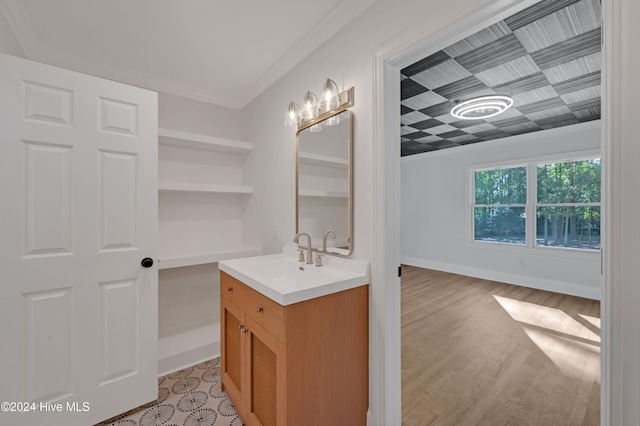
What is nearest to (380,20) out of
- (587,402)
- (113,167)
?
(113,167)

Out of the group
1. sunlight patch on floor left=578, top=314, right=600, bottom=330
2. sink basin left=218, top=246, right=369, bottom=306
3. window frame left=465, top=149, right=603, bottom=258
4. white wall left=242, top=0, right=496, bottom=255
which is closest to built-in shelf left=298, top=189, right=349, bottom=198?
white wall left=242, top=0, right=496, bottom=255

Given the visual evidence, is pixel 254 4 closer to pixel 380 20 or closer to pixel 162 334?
pixel 380 20

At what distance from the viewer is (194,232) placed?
2.81 meters

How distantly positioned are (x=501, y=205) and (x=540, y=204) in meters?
0.56

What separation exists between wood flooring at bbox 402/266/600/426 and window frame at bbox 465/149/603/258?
72 cm

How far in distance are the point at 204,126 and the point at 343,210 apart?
6.63ft

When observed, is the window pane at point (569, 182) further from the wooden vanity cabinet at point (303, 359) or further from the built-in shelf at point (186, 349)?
the built-in shelf at point (186, 349)

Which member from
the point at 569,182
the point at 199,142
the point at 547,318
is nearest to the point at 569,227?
the point at 569,182

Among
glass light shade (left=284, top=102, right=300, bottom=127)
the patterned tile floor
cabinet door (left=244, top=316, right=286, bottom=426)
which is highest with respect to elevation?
glass light shade (left=284, top=102, right=300, bottom=127)

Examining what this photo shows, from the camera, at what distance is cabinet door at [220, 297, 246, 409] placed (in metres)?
1.64

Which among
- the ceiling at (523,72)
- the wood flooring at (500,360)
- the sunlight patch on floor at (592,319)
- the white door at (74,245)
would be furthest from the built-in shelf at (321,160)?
the sunlight patch on floor at (592,319)

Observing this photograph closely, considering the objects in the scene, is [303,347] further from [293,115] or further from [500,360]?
[500,360]

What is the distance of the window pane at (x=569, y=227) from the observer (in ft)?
13.0

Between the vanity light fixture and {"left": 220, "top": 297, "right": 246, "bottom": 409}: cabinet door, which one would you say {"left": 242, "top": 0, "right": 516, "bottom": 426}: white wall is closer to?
the vanity light fixture
